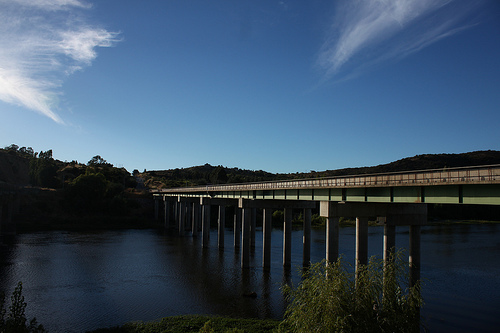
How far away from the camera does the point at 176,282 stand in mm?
33000

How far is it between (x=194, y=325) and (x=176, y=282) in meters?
12.5

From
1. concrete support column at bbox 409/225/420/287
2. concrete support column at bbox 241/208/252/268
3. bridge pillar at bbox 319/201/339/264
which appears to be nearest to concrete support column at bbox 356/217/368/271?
bridge pillar at bbox 319/201/339/264

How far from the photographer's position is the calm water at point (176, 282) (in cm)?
2409

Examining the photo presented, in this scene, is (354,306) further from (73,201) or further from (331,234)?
(73,201)

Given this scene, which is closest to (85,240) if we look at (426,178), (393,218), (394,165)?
(393,218)

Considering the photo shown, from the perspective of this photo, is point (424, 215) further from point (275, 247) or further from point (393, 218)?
point (275, 247)

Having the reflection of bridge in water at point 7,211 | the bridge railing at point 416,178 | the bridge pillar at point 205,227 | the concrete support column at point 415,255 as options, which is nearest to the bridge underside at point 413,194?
the bridge railing at point 416,178

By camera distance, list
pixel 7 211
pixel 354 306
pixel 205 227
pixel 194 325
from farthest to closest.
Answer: pixel 7 211 < pixel 205 227 < pixel 194 325 < pixel 354 306

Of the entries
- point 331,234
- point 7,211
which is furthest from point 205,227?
point 7,211

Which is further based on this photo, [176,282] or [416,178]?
[176,282]

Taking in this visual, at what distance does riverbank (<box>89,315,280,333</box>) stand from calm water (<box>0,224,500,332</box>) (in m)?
1.77

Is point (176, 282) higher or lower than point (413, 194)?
lower

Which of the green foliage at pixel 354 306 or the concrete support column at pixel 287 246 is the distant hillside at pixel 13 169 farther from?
the green foliage at pixel 354 306

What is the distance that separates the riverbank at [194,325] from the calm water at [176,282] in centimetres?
177
